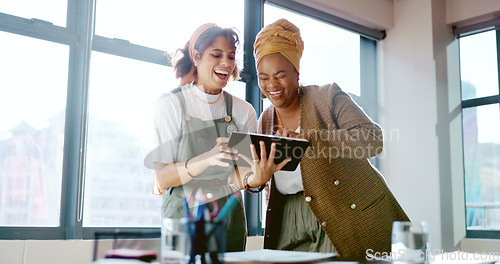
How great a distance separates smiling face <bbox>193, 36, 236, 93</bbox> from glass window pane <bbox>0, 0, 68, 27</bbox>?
4.65ft

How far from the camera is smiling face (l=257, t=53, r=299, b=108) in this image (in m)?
1.82

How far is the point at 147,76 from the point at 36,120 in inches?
29.5

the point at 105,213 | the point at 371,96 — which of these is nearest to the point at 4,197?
the point at 105,213

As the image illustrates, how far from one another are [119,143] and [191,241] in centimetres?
216

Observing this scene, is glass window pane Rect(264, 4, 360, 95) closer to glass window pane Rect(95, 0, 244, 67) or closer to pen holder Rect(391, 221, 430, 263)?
glass window pane Rect(95, 0, 244, 67)

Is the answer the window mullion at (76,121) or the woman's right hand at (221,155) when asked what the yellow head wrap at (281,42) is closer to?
the woman's right hand at (221,155)

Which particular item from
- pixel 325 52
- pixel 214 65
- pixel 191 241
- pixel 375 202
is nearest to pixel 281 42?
pixel 214 65

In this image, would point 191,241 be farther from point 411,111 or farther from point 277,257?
point 411,111

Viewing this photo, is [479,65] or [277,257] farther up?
[479,65]

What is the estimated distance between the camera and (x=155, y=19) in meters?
3.25

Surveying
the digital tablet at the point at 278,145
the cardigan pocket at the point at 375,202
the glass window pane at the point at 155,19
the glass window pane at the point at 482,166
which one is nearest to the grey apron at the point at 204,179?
the digital tablet at the point at 278,145

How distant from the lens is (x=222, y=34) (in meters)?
1.82

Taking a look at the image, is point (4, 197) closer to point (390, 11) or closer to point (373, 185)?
point (373, 185)

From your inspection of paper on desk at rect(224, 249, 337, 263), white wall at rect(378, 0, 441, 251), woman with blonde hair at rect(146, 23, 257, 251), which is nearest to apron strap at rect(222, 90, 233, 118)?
woman with blonde hair at rect(146, 23, 257, 251)
